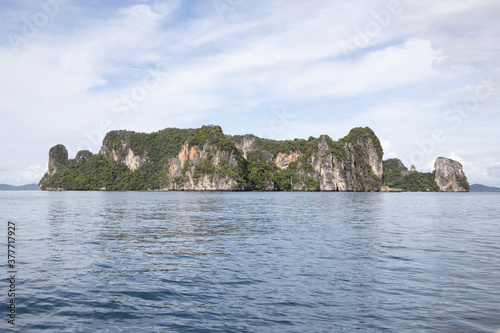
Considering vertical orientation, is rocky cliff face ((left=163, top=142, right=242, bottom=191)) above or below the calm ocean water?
above

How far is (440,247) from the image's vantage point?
18906 mm

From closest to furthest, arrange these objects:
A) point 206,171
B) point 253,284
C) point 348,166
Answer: point 253,284
point 206,171
point 348,166

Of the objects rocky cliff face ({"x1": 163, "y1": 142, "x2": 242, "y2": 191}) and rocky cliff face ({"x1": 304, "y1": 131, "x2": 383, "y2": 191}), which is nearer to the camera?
rocky cliff face ({"x1": 163, "y1": 142, "x2": 242, "y2": 191})

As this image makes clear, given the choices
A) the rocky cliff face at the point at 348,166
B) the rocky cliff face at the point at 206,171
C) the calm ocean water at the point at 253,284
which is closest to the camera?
the calm ocean water at the point at 253,284

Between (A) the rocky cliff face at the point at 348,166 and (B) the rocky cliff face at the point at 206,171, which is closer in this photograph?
(B) the rocky cliff face at the point at 206,171

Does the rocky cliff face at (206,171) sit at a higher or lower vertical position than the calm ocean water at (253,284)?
higher

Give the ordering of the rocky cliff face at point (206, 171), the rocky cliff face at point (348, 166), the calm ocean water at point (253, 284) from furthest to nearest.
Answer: the rocky cliff face at point (348, 166) < the rocky cliff face at point (206, 171) < the calm ocean water at point (253, 284)

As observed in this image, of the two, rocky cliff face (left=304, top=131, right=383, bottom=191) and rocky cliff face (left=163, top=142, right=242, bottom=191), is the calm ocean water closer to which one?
rocky cliff face (left=163, top=142, right=242, bottom=191)

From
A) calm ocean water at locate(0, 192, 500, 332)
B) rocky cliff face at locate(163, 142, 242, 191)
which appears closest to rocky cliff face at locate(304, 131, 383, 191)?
rocky cliff face at locate(163, 142, 242, 191)

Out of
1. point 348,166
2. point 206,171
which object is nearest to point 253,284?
point 206,171

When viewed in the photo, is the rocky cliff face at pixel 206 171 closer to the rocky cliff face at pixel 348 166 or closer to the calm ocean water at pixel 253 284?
the rocky cliff face at pixel 348 166

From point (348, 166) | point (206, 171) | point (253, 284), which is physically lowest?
point (253, 284)

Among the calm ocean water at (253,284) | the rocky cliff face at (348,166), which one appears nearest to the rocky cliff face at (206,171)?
the rocky cliff face at (348,166)

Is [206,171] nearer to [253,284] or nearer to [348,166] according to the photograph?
[348,166]
